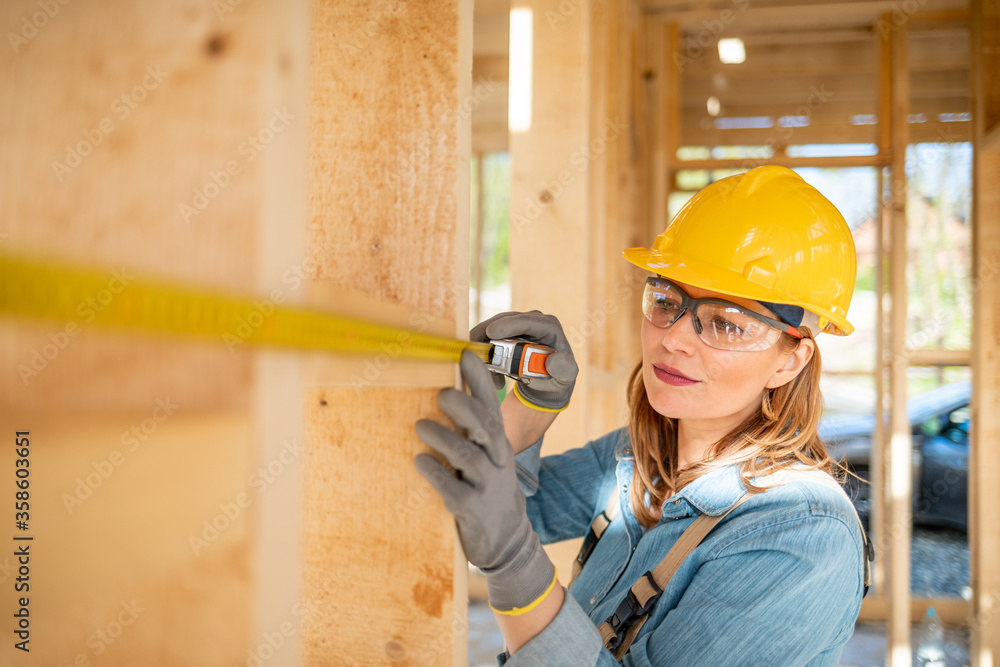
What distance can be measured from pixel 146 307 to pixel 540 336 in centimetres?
109

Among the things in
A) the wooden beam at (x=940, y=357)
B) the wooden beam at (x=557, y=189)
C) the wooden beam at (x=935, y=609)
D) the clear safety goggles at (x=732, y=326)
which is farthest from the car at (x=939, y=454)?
the clear safety goggles at (x=732, y=326)

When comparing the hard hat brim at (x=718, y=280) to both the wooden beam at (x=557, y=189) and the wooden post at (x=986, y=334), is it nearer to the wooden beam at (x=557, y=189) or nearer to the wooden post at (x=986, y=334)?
the wooden beam at (x=557, y=189)

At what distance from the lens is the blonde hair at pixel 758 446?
1.58 metres

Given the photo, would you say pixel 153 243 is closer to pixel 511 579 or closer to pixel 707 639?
pixel 511 579

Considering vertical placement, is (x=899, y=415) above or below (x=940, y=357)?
below

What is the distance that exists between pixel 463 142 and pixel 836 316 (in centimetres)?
129

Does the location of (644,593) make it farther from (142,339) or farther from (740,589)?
(142,339)

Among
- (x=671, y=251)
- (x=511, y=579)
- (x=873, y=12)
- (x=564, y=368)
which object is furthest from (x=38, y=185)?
(x=873, y=12)

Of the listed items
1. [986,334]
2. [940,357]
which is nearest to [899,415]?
[986,334]

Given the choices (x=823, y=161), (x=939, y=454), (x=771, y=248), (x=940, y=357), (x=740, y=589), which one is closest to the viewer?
(x=740, y=589)

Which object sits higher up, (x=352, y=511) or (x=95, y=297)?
(x=95, y=297)

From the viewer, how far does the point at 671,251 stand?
1.80m

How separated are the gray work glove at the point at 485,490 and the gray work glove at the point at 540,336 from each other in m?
0.40

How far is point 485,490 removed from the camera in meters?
0.83
